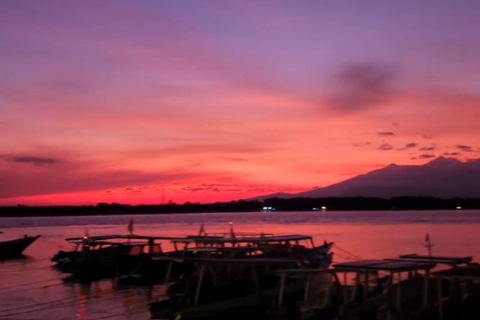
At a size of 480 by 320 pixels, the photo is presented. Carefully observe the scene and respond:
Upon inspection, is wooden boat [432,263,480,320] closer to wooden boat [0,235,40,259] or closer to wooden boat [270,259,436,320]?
wooden boat [270,259,436,320]

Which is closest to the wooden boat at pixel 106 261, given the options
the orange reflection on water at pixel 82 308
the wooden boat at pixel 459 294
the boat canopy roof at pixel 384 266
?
the orange reflection on water at pixel 82 308

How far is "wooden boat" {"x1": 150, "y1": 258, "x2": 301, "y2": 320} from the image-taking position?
19047 millimetres

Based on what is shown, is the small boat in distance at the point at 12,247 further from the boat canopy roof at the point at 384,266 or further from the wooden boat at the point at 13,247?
the boat canopy roof at the point at 384,266

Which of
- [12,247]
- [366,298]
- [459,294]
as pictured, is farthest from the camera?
[12,247]

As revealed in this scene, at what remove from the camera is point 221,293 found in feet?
64.3

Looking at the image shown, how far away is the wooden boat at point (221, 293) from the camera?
19.0 metres

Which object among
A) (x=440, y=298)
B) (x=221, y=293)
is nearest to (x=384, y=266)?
(x=440, y=298)

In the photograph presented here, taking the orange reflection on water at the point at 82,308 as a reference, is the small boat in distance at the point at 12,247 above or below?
above

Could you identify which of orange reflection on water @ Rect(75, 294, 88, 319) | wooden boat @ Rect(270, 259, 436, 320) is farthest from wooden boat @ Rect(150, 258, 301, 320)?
orange reflection on water @ Rect(75, 294, 88, 319)

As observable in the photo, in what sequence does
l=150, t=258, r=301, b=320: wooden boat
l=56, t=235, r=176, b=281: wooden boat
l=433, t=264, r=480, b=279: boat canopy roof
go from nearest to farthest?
l=433, t=264, r=480, b=279: boat canopy roof
l=150, t=258, r=301, b=320: wooden boat
l=56, t=235, r=176, b=281: wooden boat

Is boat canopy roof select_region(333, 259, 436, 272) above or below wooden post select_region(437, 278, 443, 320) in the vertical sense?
above

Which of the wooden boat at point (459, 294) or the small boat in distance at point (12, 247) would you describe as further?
the small boat in distance at point (12, 247)

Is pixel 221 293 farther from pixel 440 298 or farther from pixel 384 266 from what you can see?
pixel 440 298

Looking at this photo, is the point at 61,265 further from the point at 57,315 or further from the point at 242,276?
the point at 242,276
